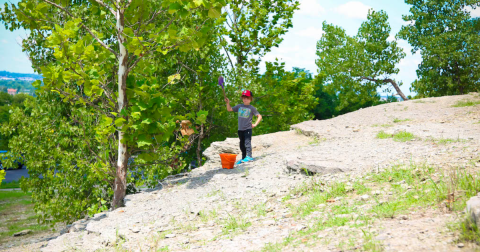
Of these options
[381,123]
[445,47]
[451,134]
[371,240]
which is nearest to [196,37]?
[371,240]

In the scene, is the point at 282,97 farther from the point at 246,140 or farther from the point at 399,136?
the point at 399,136

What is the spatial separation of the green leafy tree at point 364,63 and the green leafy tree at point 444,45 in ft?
5.55

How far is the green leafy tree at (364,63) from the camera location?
2547cm

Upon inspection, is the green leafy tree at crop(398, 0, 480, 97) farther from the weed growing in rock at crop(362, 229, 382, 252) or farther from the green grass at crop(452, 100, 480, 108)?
the weed growing in rock at crop(362, 229, 382, 252)

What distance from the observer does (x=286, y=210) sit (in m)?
5.18

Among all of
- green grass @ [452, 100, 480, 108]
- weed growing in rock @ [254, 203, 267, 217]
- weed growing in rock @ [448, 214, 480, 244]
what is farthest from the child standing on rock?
green grass @ [452, 100, 480, 108]

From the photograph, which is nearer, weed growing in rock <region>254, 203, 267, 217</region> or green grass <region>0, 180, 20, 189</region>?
weed growing in rock <region>254, 203, 267, 217</region>

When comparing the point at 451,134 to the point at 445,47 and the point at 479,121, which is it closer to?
the point at 479,121

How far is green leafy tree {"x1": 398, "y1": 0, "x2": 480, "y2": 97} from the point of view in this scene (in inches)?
866

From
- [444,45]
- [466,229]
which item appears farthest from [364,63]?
[466,229]

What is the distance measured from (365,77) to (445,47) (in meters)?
5.34

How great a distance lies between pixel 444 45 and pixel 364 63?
4928 millimetres

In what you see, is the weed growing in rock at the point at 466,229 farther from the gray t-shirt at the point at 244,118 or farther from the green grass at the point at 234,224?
the gray t-shirt at the point at 244,118

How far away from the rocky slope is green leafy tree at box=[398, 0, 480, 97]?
14.3 m
